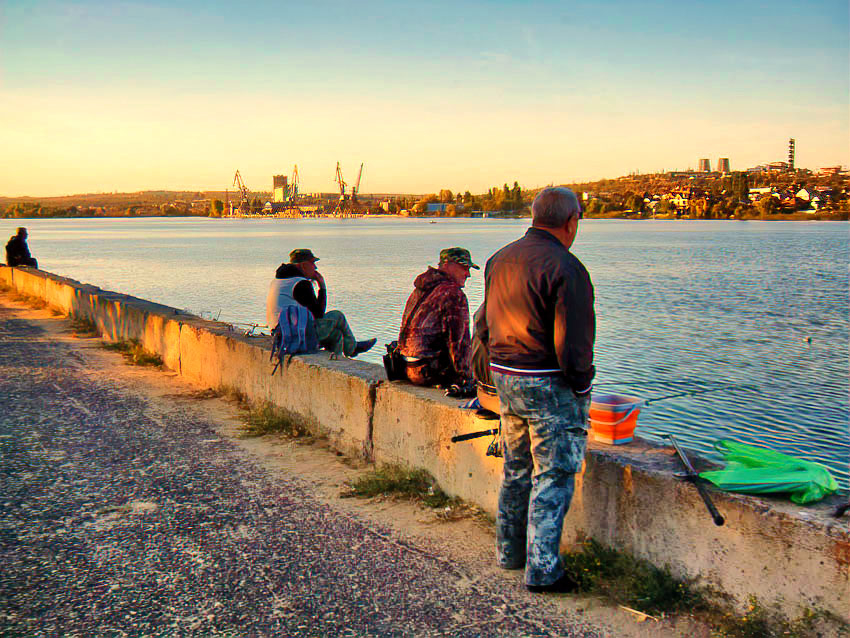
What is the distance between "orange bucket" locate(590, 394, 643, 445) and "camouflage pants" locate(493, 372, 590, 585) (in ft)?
1.75

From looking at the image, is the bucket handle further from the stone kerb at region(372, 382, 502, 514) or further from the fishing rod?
the stone kerb at region(372, 382, 502, 514)

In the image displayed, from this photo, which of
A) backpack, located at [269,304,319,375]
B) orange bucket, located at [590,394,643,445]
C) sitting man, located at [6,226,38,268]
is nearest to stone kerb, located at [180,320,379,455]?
backpack, located at [269,304,319,375]

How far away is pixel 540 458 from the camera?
12.0 ft

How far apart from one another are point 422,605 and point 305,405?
303 centimetres

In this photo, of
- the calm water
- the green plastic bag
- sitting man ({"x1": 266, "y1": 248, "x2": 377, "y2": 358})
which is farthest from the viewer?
the calm water

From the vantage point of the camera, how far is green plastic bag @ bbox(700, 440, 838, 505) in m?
3.30

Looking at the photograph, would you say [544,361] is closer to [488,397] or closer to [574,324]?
[574,324]

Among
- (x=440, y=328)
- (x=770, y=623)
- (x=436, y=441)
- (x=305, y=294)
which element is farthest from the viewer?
(x=305, y=294)

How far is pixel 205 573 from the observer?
12.9 feet

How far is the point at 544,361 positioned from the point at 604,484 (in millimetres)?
799

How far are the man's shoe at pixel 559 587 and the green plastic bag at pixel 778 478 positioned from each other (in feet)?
2.61

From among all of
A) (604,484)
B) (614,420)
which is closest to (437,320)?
(614,420)

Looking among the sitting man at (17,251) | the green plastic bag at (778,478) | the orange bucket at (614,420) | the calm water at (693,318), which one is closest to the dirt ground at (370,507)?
the green plastic bag at (778,478)

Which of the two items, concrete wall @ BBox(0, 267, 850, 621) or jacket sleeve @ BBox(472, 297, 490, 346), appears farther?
jacket sleeve @ BBox(472, 297, 490, 346)
